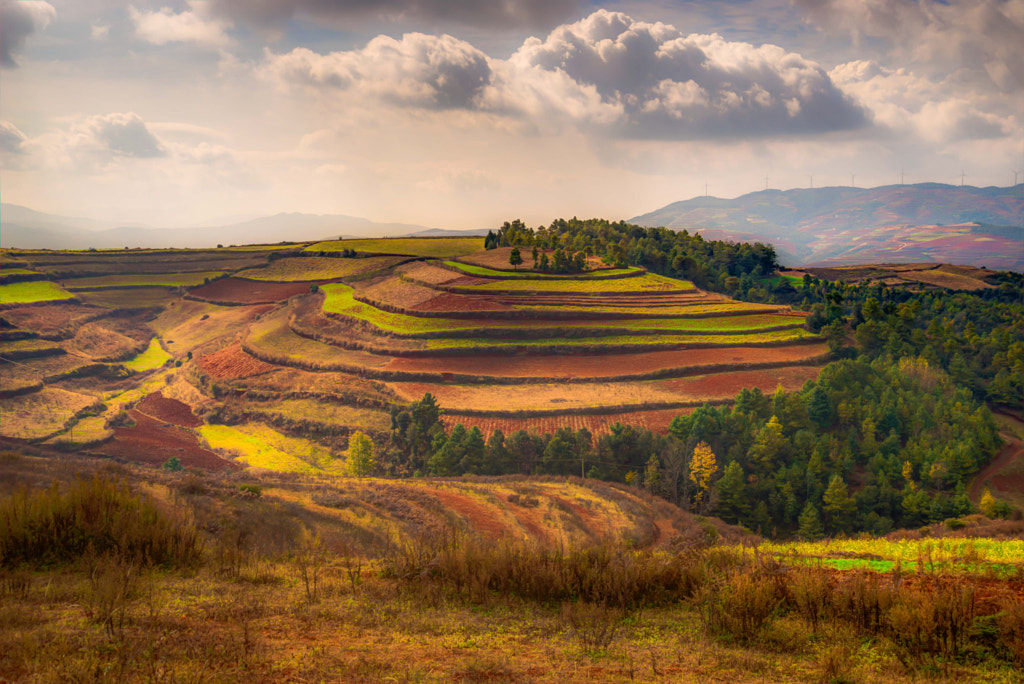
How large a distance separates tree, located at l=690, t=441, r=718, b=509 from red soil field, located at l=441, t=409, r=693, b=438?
6.74 m

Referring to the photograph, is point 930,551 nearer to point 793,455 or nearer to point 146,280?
point 793,455

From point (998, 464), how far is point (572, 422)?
87.6 feet

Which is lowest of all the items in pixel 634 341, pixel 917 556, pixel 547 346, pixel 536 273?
pixel 547 346

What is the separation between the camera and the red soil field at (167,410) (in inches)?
1919

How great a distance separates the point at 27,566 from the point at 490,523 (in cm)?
1533

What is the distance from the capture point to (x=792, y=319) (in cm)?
5731

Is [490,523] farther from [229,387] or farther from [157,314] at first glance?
[157,314]

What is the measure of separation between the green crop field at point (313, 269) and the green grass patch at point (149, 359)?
20.3m

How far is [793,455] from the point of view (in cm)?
3344

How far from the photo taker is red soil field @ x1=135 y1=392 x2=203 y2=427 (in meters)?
48.8

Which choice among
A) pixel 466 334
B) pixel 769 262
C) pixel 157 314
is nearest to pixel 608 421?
pixel 466 334

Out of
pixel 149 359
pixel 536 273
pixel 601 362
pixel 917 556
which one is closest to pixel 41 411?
pixel 149 359

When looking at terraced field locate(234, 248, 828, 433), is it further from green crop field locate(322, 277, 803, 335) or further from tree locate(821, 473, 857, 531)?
tree locate(821, 473, 857, 531)

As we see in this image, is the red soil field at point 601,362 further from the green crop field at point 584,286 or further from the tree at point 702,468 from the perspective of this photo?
the tree at point 702,468
